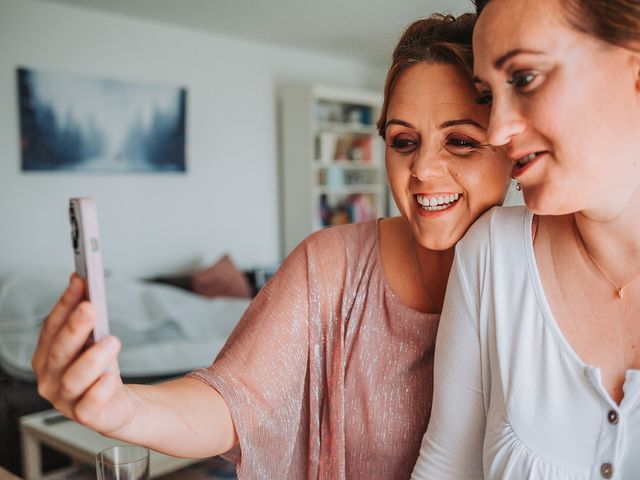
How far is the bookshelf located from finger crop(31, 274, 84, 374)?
494 centimetres

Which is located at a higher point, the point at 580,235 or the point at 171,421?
the point at 580,235

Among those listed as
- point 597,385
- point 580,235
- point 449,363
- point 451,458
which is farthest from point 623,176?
point 451,458

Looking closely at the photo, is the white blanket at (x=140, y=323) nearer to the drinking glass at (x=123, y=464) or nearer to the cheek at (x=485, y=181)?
the drinking glass at (x=123, y=464)

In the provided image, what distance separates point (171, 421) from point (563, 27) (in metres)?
0.75

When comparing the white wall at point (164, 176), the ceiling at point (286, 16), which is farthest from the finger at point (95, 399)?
the white wall at point (164, 176)

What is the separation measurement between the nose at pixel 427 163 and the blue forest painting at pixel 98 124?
373cm

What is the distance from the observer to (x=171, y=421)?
0.91 metres

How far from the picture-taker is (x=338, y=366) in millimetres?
1229

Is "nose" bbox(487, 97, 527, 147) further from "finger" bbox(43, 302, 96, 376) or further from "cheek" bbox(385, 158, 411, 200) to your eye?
"finger" bbox(43, 302, 96, 376)

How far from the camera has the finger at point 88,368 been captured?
2.18ft

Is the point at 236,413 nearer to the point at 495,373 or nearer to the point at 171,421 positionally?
the point at 171,421

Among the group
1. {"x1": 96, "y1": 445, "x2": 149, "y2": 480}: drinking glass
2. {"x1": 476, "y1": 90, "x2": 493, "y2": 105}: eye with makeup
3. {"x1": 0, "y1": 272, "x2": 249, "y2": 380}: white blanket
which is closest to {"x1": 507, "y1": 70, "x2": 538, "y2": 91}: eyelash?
{"x1": 476, "y1": 90, "x2": 493, "y2": 105}: eye with makeup

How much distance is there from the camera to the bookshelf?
5703 mm

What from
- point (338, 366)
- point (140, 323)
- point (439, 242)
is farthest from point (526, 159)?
point (140, 323)
